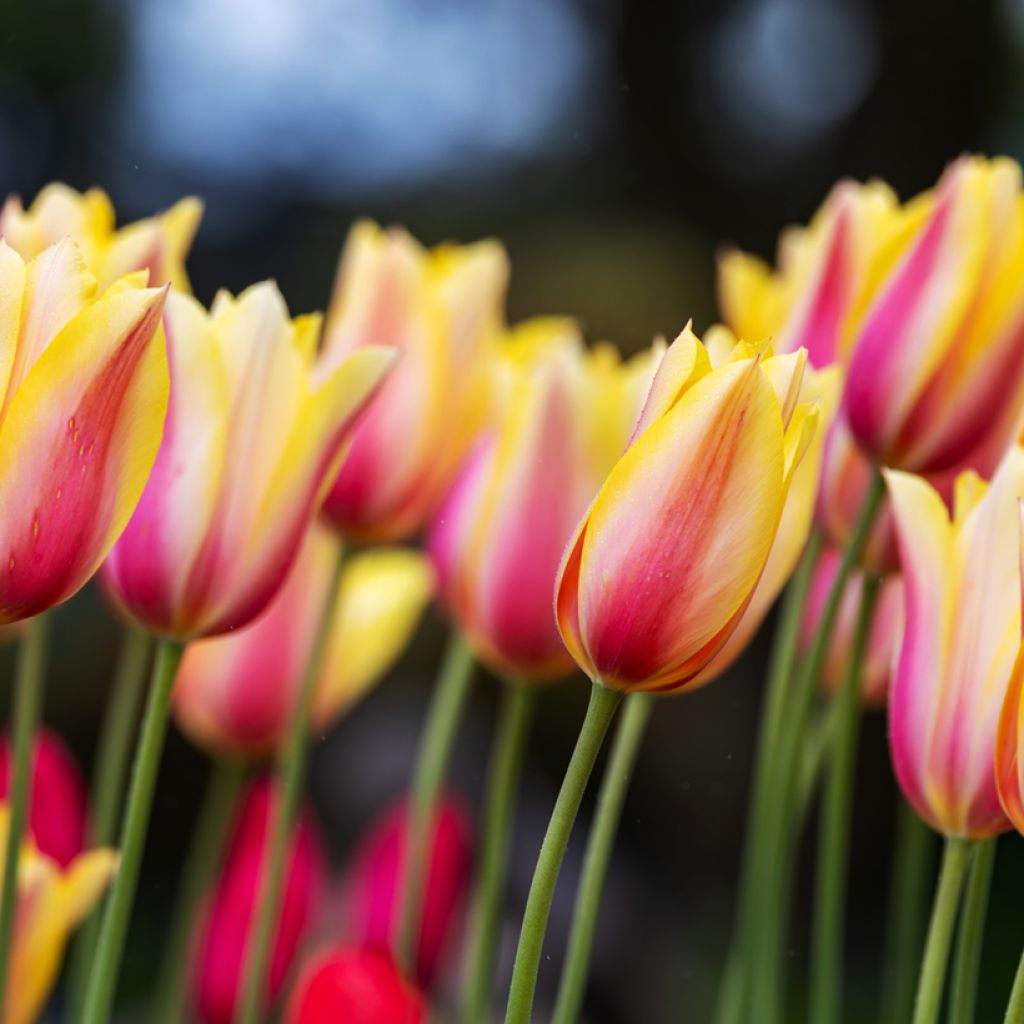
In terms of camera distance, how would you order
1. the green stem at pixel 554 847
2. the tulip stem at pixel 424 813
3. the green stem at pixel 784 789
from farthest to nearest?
1. the tulip stem at pixel 424 813
2. the green stem at pixel 784 789
3. the green stem at pixel 554 847

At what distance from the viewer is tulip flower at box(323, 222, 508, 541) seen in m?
0.41

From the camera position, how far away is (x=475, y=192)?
203cm

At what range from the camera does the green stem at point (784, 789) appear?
32cm

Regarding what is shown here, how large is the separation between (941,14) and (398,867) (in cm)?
171

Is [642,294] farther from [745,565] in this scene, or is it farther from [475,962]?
[745,565]

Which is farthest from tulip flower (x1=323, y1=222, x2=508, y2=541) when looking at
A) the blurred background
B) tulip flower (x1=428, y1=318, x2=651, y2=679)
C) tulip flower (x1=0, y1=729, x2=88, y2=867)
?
the blurred background

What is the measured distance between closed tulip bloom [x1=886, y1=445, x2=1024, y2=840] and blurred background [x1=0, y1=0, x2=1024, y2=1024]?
144cm

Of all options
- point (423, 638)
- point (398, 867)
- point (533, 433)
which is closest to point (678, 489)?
point (533, 433)

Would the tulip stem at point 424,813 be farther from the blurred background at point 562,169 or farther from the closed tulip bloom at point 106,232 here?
the blurred background at point 562,169

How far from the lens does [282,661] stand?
0.49 meters

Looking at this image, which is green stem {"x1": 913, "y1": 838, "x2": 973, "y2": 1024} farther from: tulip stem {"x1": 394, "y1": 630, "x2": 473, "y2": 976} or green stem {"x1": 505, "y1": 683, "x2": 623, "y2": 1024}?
tulip stem {"x1": 394, "y1": 630, "x2": 473, "y2": 976}

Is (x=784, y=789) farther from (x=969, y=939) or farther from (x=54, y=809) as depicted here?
(x=54, y=809)

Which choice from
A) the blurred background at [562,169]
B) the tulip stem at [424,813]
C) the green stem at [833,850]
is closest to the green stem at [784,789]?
the green stem at [833,850]

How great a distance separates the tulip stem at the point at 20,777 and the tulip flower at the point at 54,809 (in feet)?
0.40
